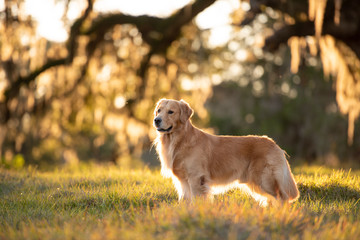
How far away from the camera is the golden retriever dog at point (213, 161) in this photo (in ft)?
18.9

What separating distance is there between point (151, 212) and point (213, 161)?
1337mm

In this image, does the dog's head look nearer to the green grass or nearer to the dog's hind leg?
the dog's hind leg

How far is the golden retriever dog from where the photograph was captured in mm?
5773

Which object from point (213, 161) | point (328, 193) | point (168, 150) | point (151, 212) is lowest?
point (328, 193)

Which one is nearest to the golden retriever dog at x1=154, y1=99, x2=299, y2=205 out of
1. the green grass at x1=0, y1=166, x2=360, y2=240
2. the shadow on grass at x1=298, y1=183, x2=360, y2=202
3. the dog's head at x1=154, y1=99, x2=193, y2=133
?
the dog's head at x1=154, y1=99, x2=193, y2=133

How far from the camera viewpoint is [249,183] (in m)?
5.98

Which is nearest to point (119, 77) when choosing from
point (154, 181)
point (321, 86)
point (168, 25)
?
point (168, 25)

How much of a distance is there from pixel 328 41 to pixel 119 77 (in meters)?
6.21

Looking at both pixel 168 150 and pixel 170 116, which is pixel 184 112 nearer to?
pixel 170 116

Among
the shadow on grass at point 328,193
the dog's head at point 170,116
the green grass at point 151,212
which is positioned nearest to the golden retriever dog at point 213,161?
the dog's head at point 170,116

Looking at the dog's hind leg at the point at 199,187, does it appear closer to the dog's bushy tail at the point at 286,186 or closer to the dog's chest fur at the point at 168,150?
the dog's chest fur at the point at 168,150

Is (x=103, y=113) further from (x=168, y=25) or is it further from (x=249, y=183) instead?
(x=249, y=183)

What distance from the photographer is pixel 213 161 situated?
6.01 meters

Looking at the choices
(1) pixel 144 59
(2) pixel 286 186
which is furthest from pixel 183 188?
(1) pixel 144 59
